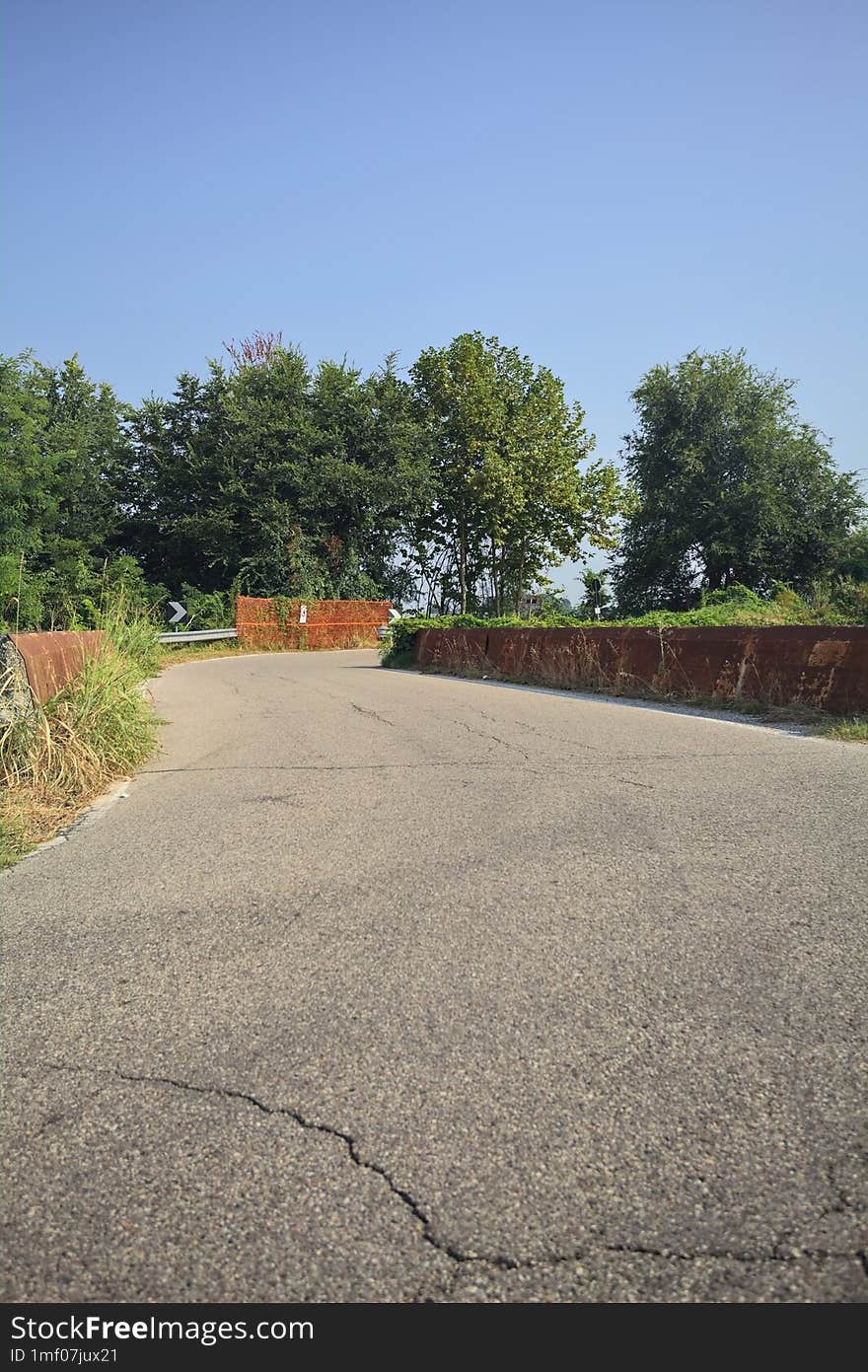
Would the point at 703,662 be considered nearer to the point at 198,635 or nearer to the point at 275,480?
the point at 198,635

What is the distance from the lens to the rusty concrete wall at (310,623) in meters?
35.2

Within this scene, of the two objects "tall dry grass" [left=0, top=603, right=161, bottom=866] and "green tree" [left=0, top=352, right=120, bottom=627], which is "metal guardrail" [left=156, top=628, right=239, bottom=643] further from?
"tall dry grass" [left=0, top=603, right=161, bottom=866]

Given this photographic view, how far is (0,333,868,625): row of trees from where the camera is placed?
40750mm

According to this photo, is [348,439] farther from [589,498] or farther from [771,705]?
[771,705]

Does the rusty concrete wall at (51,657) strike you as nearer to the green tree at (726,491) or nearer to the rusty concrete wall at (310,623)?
the rusty concrete wall at (310,623)

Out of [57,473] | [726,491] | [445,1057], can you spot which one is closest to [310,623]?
[57,473]

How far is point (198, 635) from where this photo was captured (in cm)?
3112

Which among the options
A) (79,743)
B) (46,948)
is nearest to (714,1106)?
(46,948)

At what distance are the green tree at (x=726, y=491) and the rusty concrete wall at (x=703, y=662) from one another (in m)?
27.8

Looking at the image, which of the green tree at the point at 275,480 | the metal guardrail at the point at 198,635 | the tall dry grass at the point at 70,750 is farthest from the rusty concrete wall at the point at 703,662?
the green tree at the point at 275,480

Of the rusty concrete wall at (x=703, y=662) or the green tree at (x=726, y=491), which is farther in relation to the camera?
the green tree at (x=726, y=491)

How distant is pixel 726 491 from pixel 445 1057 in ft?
147

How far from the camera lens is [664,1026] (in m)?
2.64
